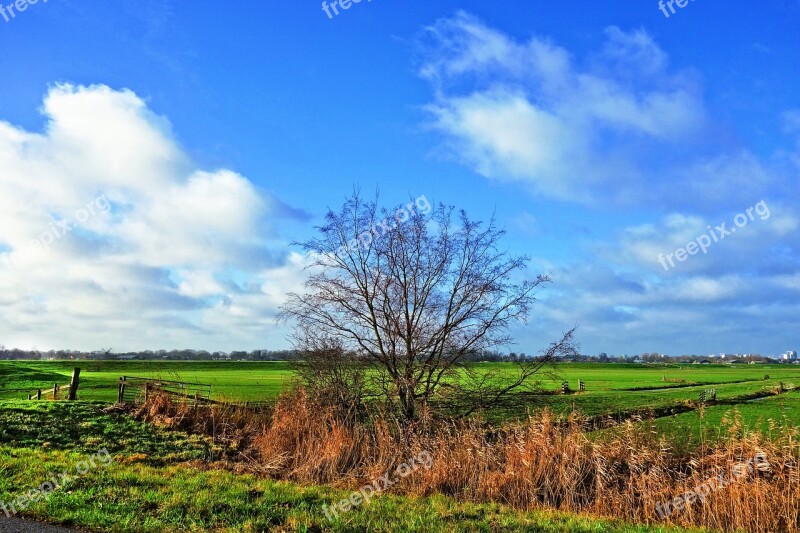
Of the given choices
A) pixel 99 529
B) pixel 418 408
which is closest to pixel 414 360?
pixel 418 408

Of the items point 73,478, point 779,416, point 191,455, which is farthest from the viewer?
point 779,416

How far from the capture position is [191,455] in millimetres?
16156

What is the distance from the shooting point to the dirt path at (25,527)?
721cm

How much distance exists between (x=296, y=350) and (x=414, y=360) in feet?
19.0

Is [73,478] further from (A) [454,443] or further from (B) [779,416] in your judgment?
(B) [779,416]
